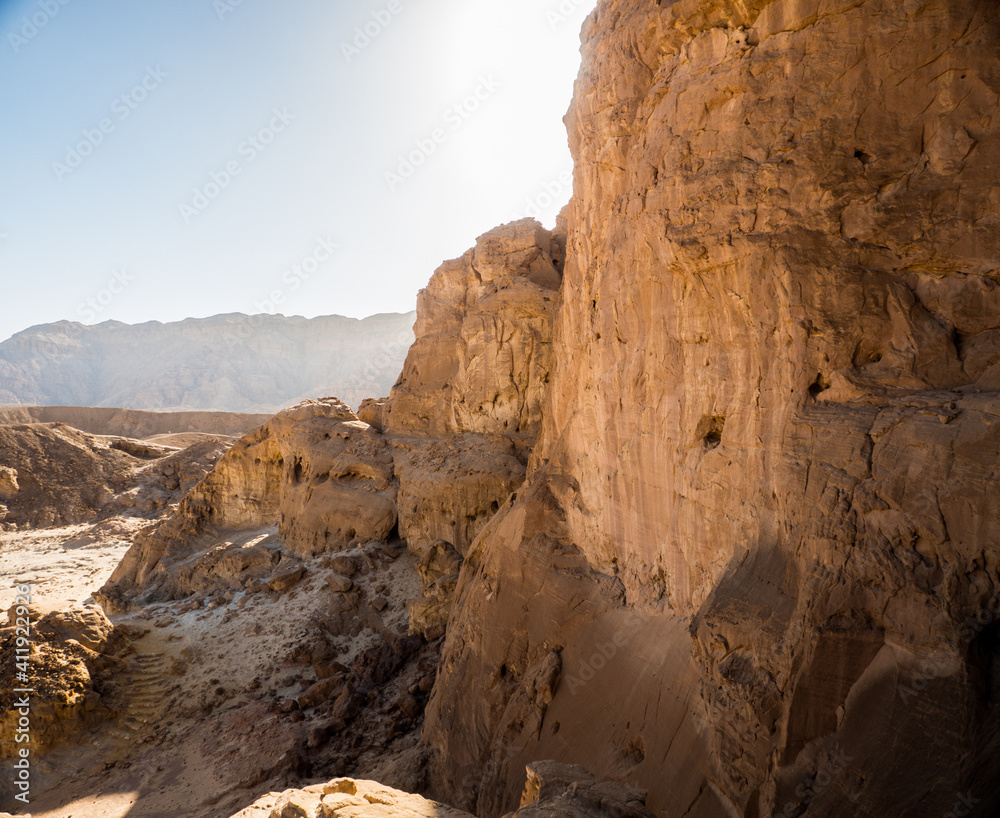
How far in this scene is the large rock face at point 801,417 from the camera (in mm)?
4266

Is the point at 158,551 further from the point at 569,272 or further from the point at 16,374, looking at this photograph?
the point at 16,374

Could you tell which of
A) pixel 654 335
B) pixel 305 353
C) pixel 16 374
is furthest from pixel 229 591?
pixel 16 374

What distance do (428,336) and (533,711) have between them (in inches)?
570

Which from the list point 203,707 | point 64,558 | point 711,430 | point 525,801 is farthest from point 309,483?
point 711,430

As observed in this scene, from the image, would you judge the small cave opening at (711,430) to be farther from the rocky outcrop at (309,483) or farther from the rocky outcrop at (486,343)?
the rocky outcrop at (309,483)

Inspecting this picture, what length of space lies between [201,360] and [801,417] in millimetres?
120677

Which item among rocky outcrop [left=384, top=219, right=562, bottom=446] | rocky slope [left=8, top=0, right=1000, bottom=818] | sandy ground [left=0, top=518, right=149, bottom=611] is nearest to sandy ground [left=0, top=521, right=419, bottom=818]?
rocky slope [left=8, top=0, right=1000, bottom=818]

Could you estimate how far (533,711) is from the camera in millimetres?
8664

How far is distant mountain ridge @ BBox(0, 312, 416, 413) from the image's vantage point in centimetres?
10350

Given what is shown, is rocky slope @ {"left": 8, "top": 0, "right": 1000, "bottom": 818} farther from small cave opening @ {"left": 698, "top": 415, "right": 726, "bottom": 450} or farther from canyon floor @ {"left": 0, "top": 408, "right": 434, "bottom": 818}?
canyon floor @ {"left": 0, "top": 408, "right": 434, "bottom": 818}

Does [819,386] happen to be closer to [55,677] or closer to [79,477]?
[55,677]

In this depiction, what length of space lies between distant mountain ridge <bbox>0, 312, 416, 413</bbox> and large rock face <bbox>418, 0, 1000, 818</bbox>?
95.4m

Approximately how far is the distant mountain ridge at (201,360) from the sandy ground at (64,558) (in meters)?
71.9

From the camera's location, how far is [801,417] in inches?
211
